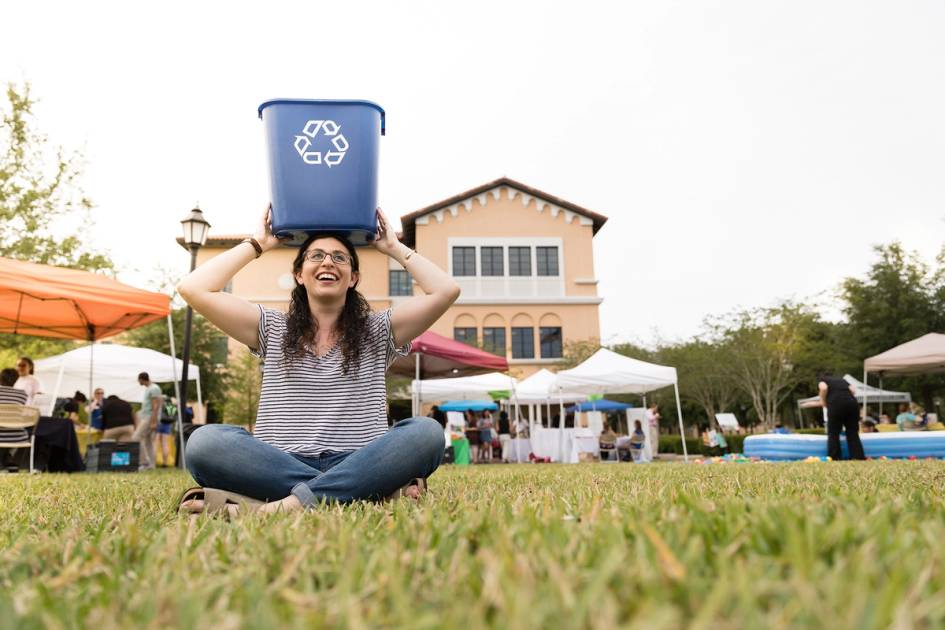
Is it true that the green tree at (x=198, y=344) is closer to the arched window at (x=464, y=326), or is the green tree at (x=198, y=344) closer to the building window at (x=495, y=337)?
the arched window at (x=464, y=326)

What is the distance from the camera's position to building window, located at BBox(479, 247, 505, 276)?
3144cm

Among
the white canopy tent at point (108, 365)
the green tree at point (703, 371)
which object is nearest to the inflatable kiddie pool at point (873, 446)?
the white canopy tent at point (108, 365)

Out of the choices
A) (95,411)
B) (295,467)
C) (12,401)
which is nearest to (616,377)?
(12,401)

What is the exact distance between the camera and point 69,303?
28.8 feet

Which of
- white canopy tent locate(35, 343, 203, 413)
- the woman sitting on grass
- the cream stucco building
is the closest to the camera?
the woman sitting on grass

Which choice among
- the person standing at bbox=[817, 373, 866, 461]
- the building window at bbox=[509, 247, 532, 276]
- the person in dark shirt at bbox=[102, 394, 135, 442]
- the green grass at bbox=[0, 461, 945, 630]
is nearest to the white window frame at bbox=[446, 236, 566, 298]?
the building window at bbox=[509, 247, 532, 276]

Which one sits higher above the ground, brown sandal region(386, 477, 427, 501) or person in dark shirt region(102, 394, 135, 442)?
person in dark shirt region(102, 394, 135, 442)

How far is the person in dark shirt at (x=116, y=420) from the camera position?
11.0m

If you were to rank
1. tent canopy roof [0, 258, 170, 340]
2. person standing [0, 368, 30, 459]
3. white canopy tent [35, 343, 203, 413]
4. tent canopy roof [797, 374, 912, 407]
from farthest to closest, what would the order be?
tent canopy roof [797, 374, 912, 407] < white canopy tent [35, 343, 203, 413] < person standing [0, 368, 30, 459] < tent canopy roof [0, 258, 170, 340]

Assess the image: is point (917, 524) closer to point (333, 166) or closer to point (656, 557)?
point (656, 557)

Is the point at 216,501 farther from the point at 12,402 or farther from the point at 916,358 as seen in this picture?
the point at 916,358

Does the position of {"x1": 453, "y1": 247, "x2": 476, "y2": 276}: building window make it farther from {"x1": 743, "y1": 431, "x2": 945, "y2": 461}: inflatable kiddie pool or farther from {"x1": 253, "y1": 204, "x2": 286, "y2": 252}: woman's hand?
{"x1": 253, "y1": 204, "x2": 286, "y2": 252}: woman's hand

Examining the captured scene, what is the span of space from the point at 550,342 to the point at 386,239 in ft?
93.0

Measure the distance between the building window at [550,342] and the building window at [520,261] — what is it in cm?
285
